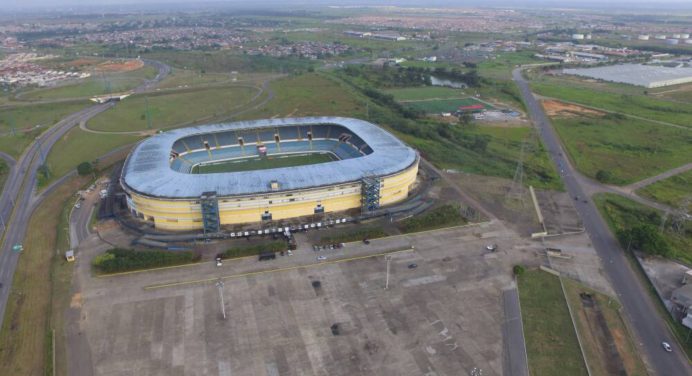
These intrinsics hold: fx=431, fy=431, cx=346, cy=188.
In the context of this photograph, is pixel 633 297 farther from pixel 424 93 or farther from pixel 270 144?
pixel 424 93

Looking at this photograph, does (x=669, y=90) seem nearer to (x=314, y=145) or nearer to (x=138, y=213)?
(x=314, y=145)

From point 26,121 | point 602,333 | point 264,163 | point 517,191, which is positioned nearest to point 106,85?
point 26,121

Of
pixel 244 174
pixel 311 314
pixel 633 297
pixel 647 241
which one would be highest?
pixel 244 174

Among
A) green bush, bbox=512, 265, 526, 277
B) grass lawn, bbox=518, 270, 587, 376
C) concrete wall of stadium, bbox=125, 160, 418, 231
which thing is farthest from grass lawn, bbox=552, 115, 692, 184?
concrete wall of stadium, bbox=125, 160, 418, 231

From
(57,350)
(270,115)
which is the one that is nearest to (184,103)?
(270,115)

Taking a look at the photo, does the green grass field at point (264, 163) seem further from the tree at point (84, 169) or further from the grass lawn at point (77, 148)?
the grass lawn at point (77, 148)

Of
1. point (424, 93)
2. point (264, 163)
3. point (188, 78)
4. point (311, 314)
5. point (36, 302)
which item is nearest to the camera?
point (311, 314)
